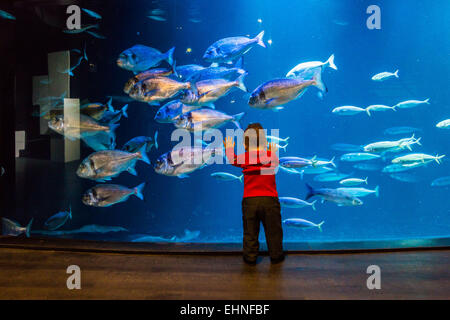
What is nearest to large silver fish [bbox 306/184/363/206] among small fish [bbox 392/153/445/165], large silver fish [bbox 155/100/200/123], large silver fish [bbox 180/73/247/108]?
small fish [bbox 392/153/445/165]

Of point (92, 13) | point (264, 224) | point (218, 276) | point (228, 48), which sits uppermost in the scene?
point (92, 13)

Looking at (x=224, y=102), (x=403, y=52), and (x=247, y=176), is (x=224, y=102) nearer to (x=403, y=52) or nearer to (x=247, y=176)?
(x=403, y=52)

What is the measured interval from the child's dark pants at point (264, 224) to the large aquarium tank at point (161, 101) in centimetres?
53

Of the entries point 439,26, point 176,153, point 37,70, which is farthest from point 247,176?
point 439,26

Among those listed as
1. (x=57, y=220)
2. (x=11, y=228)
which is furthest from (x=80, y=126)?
(x=11, y=228)

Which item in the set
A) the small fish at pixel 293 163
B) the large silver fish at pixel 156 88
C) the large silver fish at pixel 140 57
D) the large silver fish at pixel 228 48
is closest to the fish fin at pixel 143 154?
the large silver fish at pixel 156 88

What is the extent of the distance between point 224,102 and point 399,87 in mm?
4411

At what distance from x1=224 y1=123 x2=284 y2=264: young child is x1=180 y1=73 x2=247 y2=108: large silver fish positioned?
73 centimetres

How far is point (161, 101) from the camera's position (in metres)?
3.91

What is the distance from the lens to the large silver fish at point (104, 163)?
3.70m

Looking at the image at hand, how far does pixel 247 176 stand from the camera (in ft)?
10.5

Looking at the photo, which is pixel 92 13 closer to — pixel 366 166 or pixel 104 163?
pixel 104 163

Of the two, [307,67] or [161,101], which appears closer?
[161,101]

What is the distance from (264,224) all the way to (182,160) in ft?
4.10
